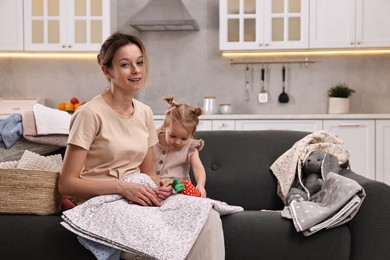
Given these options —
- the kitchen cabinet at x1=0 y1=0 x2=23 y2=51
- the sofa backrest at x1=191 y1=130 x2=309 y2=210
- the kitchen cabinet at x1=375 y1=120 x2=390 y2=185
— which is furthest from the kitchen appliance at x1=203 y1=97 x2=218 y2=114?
the sofa backrest at x1=191 y1=130 x2=309 y2=210

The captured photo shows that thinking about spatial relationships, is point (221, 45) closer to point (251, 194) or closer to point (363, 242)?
point (251, 194)

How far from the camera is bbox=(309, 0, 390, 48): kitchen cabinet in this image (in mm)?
5770

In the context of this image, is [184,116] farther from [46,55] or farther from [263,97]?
[46,55]

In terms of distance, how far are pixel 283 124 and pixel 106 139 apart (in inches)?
129

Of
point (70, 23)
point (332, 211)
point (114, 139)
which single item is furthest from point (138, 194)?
point (70, 23)

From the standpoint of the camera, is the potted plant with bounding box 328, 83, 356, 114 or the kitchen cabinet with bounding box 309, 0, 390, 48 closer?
the kitchen cabinet with bounding box 309, 0, 390, 48

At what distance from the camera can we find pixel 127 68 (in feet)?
8.77

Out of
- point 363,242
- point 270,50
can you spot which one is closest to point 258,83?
point 270,50

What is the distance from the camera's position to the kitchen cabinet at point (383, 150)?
5.64 metres

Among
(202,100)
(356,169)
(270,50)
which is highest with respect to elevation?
(270,50)

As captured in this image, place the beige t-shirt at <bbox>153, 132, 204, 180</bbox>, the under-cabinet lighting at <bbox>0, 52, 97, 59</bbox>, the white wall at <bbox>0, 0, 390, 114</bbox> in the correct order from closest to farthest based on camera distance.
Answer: the beige t-shirt at <bbox>153, 132, 204, 180</bbox> → the white wall at <bbox>0, 0, 390, 114</bbox> → the under-cabinet lighting at <bbox>0, 52, 97, 59</bbox>

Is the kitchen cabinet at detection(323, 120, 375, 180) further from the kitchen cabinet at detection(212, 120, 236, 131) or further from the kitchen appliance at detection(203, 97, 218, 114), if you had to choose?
the kitchen appliance at detection(203, 97, 218, 114)

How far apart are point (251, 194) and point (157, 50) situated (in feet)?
11.2

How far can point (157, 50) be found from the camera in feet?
21.0
